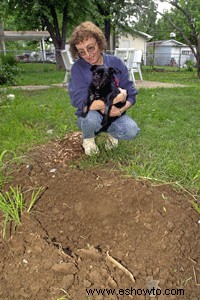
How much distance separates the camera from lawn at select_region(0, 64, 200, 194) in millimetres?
2369

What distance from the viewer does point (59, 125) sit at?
3.75 metres

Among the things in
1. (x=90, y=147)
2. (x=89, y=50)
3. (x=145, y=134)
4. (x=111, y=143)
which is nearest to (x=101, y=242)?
(x=90, y=147)

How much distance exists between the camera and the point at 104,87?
2.20 metres

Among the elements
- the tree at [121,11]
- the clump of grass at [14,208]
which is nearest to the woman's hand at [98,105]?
the clump of grass at [14,208]

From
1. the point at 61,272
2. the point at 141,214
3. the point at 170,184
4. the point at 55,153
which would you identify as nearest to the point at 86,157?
the point at 55,153

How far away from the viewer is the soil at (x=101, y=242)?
139 centimetres

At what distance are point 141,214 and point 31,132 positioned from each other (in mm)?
2017

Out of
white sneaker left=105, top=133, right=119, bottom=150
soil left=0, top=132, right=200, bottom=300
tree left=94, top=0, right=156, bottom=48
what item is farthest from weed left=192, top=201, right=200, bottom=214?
tree left=94, top=0, right=156, bottom=48

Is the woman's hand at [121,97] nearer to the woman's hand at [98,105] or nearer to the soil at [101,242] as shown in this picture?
the woman's hand at [98,105]

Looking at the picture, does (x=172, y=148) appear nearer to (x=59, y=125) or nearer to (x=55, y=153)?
(x=55, y=153)

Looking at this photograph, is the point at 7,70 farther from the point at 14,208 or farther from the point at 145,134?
the point at 14,208

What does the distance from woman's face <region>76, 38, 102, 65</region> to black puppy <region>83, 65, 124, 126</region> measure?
0.20 meters

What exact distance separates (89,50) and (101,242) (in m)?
1.43

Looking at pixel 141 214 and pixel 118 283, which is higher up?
pixel 141 214
